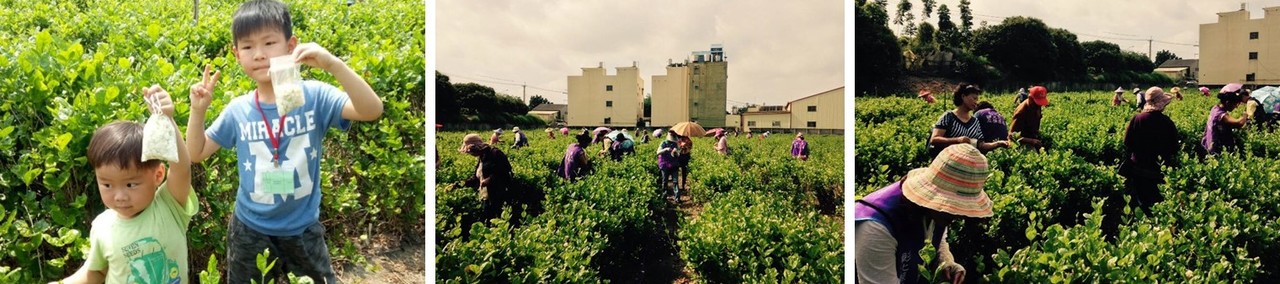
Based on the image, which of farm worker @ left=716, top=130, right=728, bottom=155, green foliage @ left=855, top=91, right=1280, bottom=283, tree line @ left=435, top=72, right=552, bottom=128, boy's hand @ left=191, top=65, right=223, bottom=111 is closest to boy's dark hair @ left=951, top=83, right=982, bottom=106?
green foliage @ left=855, top=91, right=1280, bottom=283

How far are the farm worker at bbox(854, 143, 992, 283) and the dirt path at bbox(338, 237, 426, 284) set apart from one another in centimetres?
219

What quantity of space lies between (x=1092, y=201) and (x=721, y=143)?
1790 mm

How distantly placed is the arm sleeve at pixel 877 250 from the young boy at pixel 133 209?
2186 millimetres

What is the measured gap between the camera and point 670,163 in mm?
4148

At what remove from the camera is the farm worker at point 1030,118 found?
4.60 metres

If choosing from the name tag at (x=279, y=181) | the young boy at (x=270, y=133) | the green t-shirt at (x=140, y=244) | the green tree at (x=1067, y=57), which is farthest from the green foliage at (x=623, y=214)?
the green tree at (x=1067, y=57)

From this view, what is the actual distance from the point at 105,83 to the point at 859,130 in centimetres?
319

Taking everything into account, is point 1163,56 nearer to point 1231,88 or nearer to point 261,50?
point 1231,88

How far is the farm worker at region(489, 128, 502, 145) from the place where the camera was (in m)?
3.81

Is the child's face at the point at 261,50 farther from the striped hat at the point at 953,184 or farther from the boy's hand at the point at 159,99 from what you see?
the striped hat at the point at 953,184

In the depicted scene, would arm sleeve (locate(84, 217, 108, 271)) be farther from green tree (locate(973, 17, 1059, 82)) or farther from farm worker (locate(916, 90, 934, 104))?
green tree (locate(973, 17, 1059, 82))

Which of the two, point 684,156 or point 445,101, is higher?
point 445,101

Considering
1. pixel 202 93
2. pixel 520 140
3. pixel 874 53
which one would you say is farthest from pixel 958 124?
pixel 202 93

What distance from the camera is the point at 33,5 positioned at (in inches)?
253
